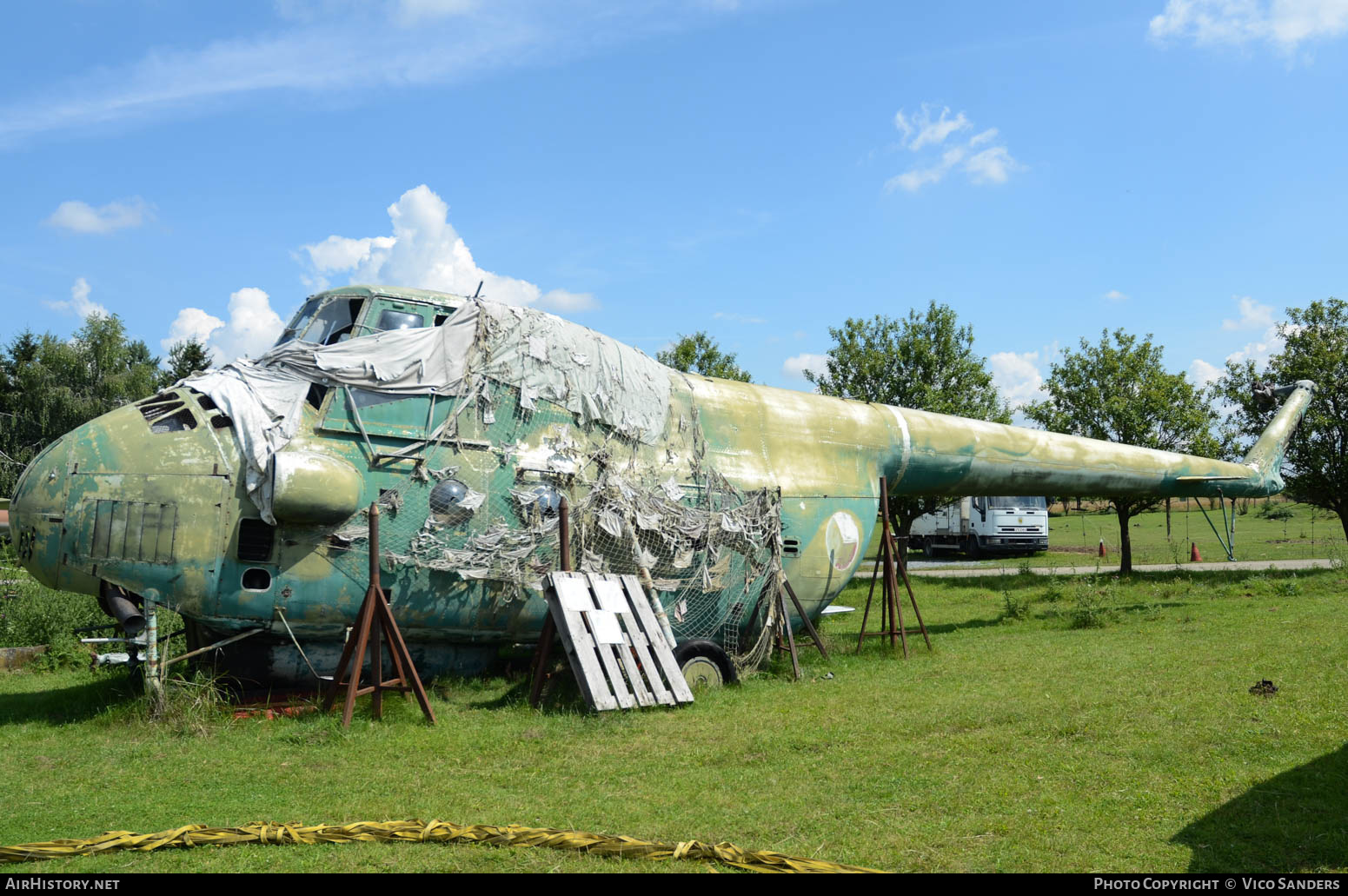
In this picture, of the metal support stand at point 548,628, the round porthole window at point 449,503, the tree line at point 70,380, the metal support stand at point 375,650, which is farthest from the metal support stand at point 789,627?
the tree line at point 70,380

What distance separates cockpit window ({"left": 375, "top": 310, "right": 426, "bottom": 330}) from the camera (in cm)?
1083

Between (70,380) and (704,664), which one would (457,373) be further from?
(70,380)

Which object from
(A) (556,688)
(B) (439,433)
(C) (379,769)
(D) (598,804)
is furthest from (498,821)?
(B) (439,433)

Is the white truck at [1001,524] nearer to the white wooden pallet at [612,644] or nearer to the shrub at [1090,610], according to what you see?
the shrub at [1090,610]

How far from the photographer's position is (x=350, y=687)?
9141mm

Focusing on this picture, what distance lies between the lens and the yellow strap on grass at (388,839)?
573 centimetres

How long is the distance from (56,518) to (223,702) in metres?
2.54

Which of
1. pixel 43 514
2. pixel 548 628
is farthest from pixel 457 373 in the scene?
pixel 43 514

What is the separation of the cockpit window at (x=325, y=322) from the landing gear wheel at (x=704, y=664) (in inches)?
224

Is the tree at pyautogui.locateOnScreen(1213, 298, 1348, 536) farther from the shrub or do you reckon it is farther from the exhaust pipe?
the exhaust pipe

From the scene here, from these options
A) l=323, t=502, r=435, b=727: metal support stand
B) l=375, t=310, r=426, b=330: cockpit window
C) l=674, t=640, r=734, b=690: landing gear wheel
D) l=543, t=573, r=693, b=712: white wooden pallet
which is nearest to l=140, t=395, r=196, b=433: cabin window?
l=323, t=502, r=435, b=727: metal support stand

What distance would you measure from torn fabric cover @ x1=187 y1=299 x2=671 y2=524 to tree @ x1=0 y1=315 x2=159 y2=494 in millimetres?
37248

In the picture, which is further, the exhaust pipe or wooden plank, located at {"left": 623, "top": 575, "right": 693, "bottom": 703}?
wooden plank, located at {"left": 623, "top": 575, "right": 693, "bottom": 703}

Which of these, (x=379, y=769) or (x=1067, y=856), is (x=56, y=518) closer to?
(x=379, y=769)
